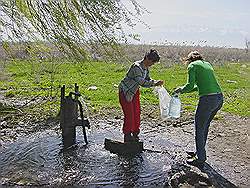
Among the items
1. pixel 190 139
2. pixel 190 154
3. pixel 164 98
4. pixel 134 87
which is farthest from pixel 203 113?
pixel 190 139

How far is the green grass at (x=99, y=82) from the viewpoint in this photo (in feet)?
37.7

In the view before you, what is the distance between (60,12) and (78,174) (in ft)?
8.86

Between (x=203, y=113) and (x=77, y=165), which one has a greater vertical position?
(x=203, y=113)

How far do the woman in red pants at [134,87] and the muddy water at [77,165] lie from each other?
0.49 m

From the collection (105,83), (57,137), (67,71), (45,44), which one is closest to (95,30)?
(45,44)

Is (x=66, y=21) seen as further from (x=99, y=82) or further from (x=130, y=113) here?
(x=99, y=82)

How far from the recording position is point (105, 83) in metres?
15.6

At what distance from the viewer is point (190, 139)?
811cm

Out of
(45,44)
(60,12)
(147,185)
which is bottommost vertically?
(147,185)

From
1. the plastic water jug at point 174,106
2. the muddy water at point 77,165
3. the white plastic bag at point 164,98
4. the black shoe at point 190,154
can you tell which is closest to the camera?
the muddy water at point 77,165

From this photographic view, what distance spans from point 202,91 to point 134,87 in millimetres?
1152

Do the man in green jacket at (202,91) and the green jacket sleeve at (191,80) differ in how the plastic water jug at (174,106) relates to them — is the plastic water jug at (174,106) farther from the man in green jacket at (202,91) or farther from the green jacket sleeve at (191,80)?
the green jacket sleeve at (191,80)

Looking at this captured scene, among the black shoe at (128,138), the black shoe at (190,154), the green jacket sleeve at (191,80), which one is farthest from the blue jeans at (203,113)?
the black shoe at (128,138)

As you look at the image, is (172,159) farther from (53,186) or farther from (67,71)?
(67,71)
